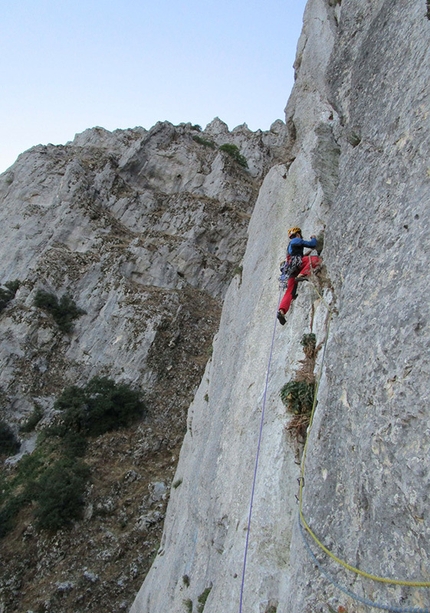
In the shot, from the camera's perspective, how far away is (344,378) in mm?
5117

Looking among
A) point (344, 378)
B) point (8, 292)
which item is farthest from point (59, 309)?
point (344, 378)

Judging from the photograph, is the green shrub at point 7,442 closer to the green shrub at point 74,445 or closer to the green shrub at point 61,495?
the green shrub at point 74,445

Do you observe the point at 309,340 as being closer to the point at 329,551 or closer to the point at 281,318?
the point at 281,318

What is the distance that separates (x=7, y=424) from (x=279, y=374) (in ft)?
62.9

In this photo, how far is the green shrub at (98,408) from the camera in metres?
20.8

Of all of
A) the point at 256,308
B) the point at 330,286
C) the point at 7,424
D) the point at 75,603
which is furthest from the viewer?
the point at 7,424

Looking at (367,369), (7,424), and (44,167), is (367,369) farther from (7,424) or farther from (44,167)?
(44,167)

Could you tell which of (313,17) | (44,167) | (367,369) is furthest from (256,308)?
(44,167)

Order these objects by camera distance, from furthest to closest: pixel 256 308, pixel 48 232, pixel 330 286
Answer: pixel 48 232 → pixel 256 308 → pixel 330 286

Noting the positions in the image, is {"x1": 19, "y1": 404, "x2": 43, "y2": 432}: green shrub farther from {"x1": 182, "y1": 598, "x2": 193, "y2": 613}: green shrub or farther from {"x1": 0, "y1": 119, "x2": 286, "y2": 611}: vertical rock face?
{"x1": 182, "y1": 598, "x2": 193, "y2": 613}: green shrub

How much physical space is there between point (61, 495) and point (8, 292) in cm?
1633

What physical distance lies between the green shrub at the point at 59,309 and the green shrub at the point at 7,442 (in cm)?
681

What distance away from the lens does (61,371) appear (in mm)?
24766

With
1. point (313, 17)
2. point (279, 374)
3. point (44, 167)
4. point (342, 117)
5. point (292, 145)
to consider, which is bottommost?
point (279, 374)
